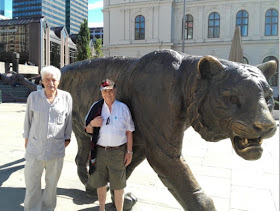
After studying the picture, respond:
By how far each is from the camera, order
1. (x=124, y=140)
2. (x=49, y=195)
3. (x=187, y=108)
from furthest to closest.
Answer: (x=49, y=195) → (x=124, y=140) → (x=187, y=108)

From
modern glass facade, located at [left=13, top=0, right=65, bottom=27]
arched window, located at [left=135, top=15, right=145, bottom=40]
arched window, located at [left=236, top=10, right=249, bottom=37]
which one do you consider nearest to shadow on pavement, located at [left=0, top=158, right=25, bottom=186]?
arched window, located at [left=135, top=15, right=145, bottom=40]

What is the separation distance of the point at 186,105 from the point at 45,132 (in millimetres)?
1324

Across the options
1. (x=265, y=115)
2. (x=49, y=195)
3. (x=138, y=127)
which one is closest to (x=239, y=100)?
(x=265, y=115)

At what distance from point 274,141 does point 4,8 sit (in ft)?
366

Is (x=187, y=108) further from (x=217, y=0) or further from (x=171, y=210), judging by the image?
(x=217, y=0)

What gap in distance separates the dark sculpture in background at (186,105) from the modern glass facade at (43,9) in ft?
349

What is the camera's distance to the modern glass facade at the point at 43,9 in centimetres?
10131

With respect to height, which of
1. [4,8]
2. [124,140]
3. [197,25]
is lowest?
[124,140]

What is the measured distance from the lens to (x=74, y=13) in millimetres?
116625

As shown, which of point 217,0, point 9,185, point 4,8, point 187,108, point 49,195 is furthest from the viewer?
point 4,8

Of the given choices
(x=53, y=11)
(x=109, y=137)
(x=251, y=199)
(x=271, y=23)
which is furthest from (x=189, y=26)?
(x=53, y=11)

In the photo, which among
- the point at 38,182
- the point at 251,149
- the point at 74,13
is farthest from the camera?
the point at 74,13

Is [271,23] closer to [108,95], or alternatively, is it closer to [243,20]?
[243,20]

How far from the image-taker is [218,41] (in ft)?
97.9
